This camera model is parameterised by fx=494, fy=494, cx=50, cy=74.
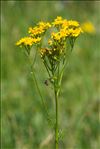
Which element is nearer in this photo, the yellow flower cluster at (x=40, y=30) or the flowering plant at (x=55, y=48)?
the flowering plant at (x=55, y=48)

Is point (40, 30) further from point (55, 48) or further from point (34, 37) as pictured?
point (55, 48)

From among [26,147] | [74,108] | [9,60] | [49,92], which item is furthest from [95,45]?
[26,147]

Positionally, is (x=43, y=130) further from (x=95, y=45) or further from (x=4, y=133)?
(x=95, y=45)

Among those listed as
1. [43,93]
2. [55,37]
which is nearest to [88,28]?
[43,93]

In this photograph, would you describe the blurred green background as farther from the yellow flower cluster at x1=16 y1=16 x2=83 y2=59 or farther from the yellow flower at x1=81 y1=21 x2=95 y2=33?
the yellow flower cluster at x1=16 y1=16 x2=83 y2=59

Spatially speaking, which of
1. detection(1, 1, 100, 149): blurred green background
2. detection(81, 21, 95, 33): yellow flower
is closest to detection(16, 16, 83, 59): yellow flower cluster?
detection(1, 1, 100, 149): blurred green background

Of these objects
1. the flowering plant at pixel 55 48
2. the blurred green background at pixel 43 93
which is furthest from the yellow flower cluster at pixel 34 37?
the blurred green background at pixel 43 93

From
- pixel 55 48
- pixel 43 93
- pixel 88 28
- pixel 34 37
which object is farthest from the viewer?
pixel 88 28

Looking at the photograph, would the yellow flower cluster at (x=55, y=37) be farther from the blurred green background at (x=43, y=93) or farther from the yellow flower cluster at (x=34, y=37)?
the blurred green background at (x=43, y=93)

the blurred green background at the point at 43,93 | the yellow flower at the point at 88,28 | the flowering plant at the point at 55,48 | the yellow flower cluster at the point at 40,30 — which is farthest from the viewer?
the yellow flower at the point at 88,28
